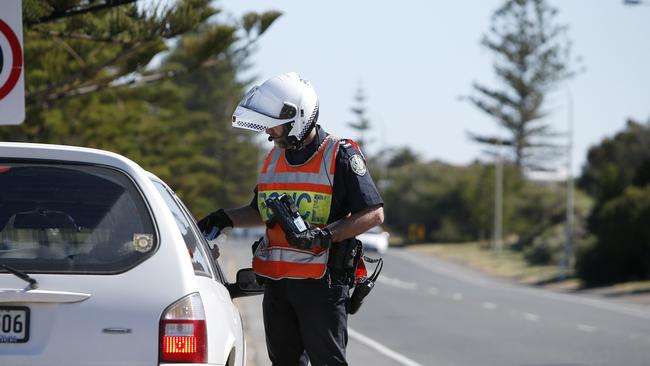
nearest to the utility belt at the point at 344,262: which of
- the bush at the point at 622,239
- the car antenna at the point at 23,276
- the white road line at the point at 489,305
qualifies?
the car antenna at the point at 23,276

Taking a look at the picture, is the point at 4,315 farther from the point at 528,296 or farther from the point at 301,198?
the point at 528,296

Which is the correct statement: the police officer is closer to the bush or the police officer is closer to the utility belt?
the utility belt

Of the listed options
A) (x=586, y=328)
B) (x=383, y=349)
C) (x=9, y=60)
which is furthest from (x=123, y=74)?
(x=9, y=60)

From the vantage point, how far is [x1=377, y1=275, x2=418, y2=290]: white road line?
33969mm

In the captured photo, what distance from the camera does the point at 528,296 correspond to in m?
30.9

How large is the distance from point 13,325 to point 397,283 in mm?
31775

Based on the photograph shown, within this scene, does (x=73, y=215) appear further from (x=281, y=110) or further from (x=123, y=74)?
(x=123, y=74)

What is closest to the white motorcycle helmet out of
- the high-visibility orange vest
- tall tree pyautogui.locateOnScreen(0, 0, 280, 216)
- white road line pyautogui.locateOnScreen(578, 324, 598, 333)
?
the high-visibility orange vest

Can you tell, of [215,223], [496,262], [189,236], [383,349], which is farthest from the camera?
[496,262]

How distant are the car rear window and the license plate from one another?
0.25 m

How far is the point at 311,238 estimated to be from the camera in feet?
17.5

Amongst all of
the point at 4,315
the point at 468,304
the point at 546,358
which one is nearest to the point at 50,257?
the point at 4,315

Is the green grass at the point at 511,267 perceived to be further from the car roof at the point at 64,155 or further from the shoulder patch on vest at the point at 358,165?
the car roof at the point at 64,155

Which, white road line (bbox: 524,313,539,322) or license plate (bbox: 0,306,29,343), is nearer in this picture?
license plate (bbox: 0,306,29,343)
